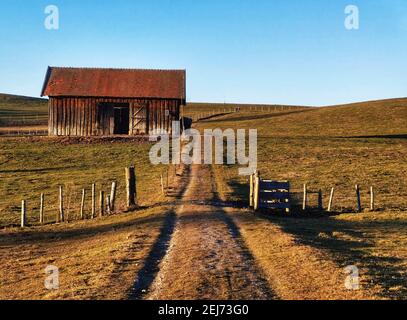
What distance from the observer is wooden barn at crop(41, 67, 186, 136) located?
54656 millimetres

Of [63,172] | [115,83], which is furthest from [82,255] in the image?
[115,83]

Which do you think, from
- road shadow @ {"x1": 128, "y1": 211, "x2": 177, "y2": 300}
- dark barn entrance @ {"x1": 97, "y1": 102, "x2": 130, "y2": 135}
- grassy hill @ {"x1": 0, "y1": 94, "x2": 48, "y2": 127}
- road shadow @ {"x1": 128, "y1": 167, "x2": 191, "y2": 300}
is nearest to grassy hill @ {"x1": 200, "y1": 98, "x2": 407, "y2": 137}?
dark barn entrance @ {"x1": 97, "y1": 102, "x2": 130, "y2": 135}

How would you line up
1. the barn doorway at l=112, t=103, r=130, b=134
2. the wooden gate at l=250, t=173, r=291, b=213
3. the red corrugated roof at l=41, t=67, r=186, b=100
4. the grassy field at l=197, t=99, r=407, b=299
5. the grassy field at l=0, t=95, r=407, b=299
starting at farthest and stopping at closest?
the barn doorway at l=112, t=103, r=130, b=134, the red corrugated roof at l=41, t=67, r=186, b=100, the wooden gate at l=250, t=173, r=291, b=213, the grassy field at l=197, t=99, r=407, b=299, the grassy field at l=0, t=95, r=407, b=299

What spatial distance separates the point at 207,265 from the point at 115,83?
45089 millimetres

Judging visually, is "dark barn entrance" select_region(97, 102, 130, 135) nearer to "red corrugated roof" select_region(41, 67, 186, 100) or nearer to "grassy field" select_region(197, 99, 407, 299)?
"red corrugated roof" select_region(41, 67, 186, 100)

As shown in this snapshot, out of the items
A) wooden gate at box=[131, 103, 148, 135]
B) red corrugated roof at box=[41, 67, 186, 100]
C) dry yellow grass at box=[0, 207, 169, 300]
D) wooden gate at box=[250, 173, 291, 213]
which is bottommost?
dry yellow grass at box=[0, 207, 169, 300]

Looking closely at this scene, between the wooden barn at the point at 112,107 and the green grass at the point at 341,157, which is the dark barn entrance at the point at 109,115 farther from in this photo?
the green grass at the point at 341,157

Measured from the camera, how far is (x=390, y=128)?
72.3m

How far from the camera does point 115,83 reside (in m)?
56.5

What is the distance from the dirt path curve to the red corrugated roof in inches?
1345

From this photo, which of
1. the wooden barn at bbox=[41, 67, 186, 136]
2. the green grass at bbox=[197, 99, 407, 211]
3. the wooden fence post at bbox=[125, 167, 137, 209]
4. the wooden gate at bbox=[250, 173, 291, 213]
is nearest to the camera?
the wooden gate at bbox=[250, 173, 291, 213]

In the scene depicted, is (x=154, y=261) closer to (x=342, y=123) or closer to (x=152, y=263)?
(x=152, y=263)

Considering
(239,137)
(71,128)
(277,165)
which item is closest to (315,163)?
(277,165)

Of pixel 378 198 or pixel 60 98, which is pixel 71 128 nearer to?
pixel 60 98
